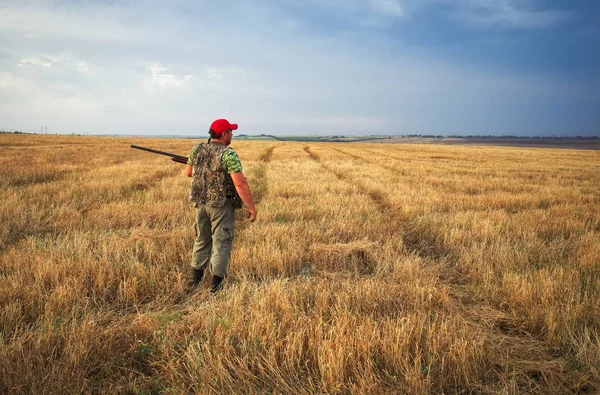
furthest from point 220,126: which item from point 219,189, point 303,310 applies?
point 303,310

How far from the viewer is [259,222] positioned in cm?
818

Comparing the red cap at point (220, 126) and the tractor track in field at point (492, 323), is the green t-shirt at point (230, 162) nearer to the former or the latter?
the red cap at point (220, 126)

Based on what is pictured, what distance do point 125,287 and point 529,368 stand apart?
4482 mm

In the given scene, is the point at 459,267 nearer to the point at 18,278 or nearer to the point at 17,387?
the point at 17,387

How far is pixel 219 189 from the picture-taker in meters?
4.41

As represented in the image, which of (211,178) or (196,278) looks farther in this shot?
(196,278)

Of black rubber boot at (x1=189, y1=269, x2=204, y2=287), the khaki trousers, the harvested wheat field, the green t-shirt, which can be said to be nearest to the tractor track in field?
the harvested wheat field

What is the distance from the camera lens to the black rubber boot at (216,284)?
14.6 ft

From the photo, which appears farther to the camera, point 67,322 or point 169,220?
point 169,220

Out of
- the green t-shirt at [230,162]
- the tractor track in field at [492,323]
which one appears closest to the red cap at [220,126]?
the green t-shirt at [230,162]

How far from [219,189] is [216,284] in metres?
1.31

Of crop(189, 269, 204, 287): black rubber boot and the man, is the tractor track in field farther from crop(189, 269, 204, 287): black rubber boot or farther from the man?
crop(189, 269, 204, 287): black rubber boot

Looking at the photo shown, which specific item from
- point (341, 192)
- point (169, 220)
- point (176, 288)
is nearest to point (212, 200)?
point (176, 288)

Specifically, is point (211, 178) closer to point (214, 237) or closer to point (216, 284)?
point (214, 237)
